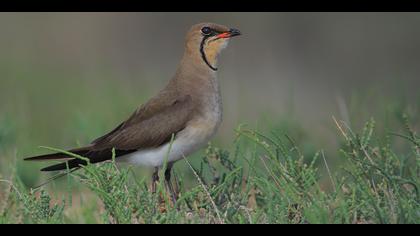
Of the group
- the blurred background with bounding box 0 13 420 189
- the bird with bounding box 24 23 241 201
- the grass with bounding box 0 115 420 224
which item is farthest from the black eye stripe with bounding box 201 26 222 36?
the blurred background with bounding box 0 13 420 189

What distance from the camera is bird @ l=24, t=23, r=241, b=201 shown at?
5453mm

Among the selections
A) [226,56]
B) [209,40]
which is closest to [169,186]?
[209,40]

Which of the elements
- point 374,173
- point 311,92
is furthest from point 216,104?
point 311,92

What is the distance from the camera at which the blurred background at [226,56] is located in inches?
421

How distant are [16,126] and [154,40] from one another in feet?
23.2

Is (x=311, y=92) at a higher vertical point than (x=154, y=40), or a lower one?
lower

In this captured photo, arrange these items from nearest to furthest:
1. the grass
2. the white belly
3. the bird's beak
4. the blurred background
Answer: the grass
the white belly
the bird's beak
the blurred background

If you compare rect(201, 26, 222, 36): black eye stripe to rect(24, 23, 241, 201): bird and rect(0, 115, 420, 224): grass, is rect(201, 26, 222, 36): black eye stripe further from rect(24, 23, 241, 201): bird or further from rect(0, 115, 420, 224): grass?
rect(0, 115, 420, 224): grass

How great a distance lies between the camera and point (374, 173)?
451 cm

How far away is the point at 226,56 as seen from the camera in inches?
544

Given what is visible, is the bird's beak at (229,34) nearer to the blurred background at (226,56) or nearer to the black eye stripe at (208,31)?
the black eye stripe at (208,31)

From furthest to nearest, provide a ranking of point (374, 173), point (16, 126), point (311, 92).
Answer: point (311, 92) → point (16, 126) → point (374, 173)

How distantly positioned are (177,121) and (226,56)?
27.6 feet
